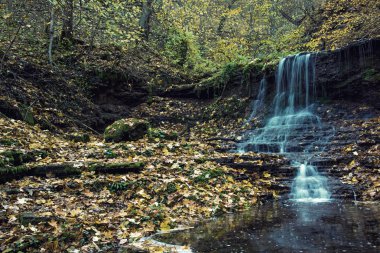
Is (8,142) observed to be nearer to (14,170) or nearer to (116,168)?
(14,170)

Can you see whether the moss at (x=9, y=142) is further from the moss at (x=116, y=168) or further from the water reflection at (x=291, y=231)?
the water reflection at (x=291, y=231)

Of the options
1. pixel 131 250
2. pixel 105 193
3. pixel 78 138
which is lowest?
pixel 131 250

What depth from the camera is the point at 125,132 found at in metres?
10.8

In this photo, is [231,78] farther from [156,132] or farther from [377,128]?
[377,128]

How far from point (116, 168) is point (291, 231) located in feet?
12.8

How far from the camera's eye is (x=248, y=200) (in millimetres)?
7203

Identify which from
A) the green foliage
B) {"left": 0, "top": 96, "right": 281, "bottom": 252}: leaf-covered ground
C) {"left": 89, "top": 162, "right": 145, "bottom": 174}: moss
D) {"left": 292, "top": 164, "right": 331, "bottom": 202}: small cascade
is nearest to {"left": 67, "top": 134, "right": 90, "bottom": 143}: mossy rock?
{"left": 0, "top": 96, "right": 281, "bottom": 252}: leaf-covered ground

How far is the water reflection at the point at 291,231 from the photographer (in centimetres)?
415

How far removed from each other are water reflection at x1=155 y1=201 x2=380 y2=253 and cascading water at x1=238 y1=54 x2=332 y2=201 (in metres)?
1.53

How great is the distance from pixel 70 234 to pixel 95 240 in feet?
1.13

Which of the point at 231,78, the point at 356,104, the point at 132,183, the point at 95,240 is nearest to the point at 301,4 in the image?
the point at 231,78

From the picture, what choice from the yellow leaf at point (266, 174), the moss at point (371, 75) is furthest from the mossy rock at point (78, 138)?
the moss at point (371, 75)

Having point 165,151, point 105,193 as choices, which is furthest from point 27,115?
point 105,193

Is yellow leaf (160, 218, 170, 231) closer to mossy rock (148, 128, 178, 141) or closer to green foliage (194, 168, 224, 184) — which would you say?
green foliage (194, 168, 224, 184)
